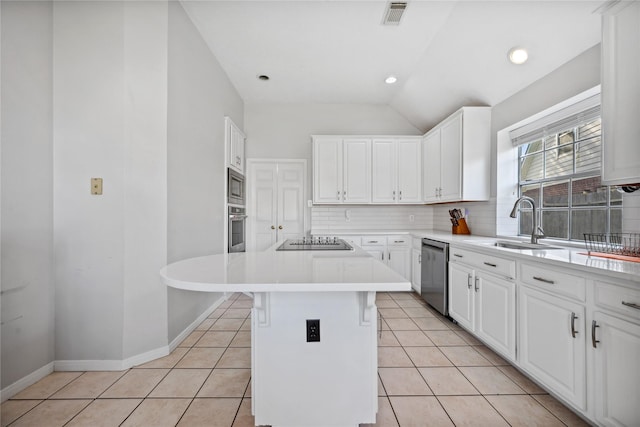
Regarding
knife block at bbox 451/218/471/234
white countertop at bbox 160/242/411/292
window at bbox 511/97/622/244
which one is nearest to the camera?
white countertop at bbox 160/242/411/292

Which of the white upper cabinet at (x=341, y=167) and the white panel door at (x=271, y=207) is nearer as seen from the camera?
the white upper cabinet at (x=341, y=167)

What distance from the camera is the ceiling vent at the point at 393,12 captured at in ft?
7.60

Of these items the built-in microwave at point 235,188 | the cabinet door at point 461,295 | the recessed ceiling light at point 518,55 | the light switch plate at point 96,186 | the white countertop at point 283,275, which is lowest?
the cabinet door at point 461,295

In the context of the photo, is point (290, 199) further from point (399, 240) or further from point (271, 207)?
point (399, 240)

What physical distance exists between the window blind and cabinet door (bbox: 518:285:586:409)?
4.87ft

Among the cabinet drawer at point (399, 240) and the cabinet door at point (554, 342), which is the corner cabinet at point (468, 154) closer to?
the cabinet drawer at point (399, 240)

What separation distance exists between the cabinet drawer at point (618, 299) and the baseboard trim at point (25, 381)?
3.30m

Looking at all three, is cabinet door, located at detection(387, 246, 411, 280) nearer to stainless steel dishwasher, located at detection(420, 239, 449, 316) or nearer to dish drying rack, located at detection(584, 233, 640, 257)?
stainless steel dishwasher, located at detection(420, 239, 449, 316)

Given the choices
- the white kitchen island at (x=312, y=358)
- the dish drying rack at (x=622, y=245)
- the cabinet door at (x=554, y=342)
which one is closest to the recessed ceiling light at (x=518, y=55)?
the dish drying rack at (x=622, y=245)

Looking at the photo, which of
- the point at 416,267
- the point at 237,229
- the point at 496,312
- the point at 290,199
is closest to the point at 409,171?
the point at 416,267

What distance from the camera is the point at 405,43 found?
287 cm

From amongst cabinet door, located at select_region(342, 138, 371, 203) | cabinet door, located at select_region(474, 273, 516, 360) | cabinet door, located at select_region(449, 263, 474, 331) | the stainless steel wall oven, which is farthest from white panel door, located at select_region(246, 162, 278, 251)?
cabinet door, located at select_region(474, 273, 516, 360)

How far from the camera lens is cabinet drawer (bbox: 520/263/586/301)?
1433mm

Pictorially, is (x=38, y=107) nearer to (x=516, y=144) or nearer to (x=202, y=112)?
(x=202, y=112)
